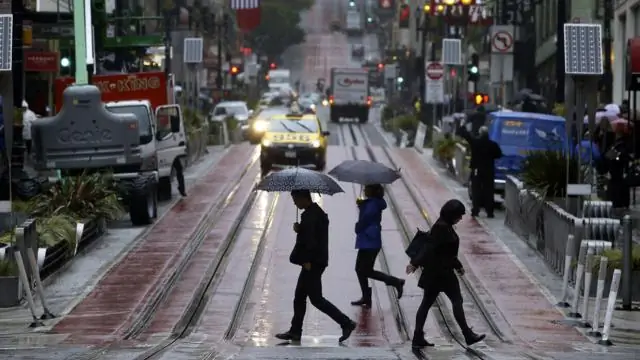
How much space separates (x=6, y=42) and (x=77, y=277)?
366 cm

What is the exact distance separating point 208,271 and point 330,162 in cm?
2227

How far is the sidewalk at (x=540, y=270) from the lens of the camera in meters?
17.2

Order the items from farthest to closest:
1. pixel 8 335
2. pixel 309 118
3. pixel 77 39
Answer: pixel 309 118 → pixel 77 39 → pixel 8 335

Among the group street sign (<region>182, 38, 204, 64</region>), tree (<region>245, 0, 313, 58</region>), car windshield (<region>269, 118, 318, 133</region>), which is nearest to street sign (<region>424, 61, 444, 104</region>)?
street sign (<region>182, 38, 204, 64</region>)

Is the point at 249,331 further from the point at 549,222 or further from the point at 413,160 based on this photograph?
the point at 413,160

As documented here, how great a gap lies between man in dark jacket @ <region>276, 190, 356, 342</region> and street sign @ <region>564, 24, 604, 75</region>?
726 cm

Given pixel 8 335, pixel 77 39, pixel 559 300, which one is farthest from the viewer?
pixel 77 39

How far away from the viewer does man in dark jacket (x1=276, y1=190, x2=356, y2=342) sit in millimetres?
16281

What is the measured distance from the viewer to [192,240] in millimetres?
26484

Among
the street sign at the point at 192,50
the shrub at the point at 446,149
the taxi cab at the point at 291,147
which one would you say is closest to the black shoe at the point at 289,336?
the taxi cab at the point at 291,147

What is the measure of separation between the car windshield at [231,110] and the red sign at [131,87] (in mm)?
30739

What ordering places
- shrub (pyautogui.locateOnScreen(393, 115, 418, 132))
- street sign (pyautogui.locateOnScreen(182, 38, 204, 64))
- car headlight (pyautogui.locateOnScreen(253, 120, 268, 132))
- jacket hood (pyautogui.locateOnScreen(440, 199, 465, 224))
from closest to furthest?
jacket hood (pyautogui.locateOnScreen(440, 199, 465, 224)) → street sign (pyautogui.locateOnScreen(182, 38, 204, 64)) → car headlight (pyautogui.locateOnScreen(253, 120, 268, 132)) → shrub (pyautogui.locateOnScreen(393, 115, 418, 132))

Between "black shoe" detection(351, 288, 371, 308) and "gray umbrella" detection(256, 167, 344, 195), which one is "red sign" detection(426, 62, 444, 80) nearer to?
"black shoe" detection(351, 288, 371, 308)

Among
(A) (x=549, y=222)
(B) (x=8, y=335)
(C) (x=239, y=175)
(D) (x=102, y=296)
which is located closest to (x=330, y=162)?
(C) (x=239, y=175)
